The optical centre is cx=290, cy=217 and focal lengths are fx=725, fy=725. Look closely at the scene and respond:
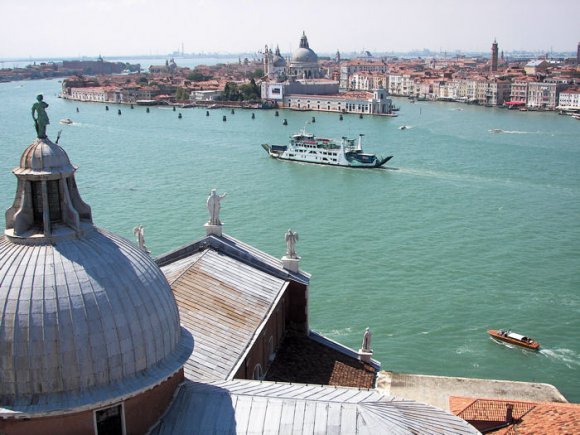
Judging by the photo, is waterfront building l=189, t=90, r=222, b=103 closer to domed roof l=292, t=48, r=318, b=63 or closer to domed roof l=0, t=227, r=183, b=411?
domed roof l=292, t=48, r=318, b=63

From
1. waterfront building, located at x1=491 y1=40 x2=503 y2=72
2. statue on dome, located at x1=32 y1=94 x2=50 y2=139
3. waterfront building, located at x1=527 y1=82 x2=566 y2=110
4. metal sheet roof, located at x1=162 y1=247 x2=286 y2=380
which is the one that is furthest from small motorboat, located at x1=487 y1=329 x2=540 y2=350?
waterfront building, located at x1=491 y1=40 x2=503 y2=72

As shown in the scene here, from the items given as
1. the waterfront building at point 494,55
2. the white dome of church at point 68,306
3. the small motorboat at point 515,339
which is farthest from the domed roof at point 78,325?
the waterfront building at point 494,55

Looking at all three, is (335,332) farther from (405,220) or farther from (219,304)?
(405,220)

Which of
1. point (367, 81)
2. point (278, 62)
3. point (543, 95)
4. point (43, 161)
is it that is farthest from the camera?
point (278, 62)

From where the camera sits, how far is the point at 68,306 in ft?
20.2

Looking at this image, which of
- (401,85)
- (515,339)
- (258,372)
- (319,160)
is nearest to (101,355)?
(258,372)

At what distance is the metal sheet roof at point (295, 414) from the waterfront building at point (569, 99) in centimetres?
8667

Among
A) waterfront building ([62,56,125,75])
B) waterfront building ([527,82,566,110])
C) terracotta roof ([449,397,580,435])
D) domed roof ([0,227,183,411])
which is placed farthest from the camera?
waterfront building ([62,56,125,75])

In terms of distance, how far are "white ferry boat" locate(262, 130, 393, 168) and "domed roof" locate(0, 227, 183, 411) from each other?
39430 mm

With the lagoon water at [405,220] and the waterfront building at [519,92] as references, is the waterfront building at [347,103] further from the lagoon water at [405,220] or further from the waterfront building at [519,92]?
the lagoon water at [405,220]

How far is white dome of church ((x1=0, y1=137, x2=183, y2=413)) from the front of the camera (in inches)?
236

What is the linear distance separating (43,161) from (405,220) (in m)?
24.7

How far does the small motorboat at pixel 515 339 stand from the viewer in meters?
17.9

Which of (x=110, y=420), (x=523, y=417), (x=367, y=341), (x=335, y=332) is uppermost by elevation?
(x=110, y=420)
